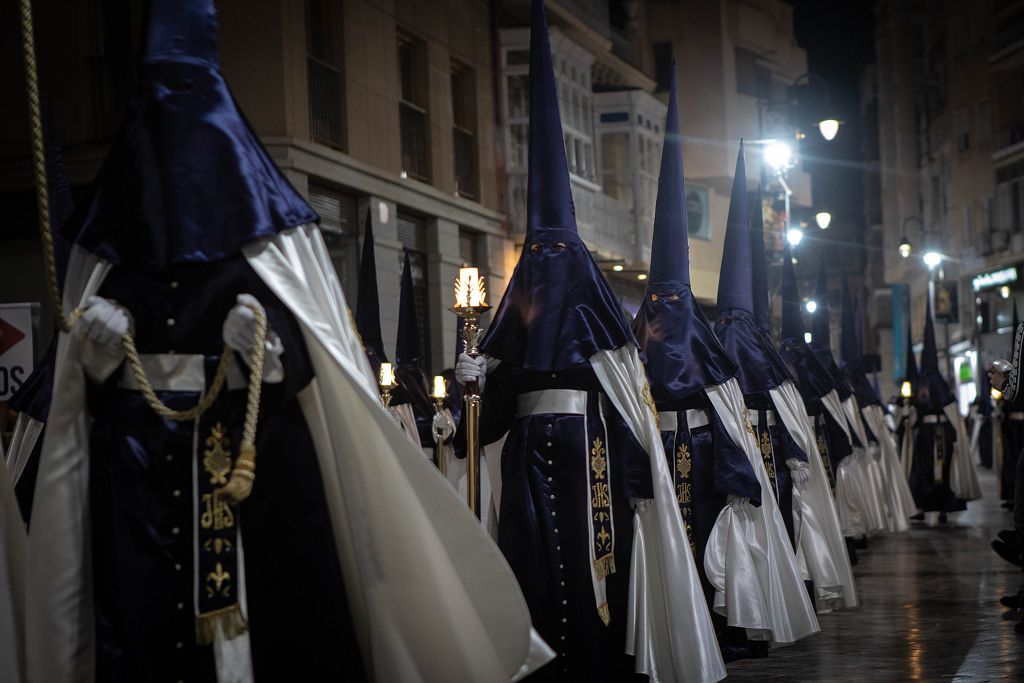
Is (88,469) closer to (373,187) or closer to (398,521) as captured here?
(398,521)

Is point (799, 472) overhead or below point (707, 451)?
below

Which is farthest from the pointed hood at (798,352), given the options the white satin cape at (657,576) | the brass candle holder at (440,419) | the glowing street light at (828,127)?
the white satin cape at (657,576)

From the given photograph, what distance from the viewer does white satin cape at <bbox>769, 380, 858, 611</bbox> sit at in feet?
37.2

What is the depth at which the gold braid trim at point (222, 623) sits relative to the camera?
194 inches

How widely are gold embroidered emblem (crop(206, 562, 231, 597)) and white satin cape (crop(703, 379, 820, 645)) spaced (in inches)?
188

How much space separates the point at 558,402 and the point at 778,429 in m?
4.65

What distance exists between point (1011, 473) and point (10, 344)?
14.6 m

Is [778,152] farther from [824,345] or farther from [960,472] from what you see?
[824,345]

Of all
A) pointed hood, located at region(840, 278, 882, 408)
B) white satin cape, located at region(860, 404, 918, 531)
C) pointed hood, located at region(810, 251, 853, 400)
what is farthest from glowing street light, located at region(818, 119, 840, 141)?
pointed hood, located at region(810, 251, 853, 400)

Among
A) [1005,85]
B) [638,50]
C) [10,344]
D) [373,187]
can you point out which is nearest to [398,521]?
[10,344]

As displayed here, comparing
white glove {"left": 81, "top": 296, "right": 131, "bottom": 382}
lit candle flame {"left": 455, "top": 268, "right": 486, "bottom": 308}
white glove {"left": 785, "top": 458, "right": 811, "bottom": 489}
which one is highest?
lit candle flame {"left": 455, "top": 268, "right": 486, "bottom": 308}

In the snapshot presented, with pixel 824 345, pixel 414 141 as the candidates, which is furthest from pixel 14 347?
pixel 414 141

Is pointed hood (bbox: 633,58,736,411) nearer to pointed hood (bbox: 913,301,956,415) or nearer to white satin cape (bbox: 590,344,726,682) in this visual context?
white satin cape (bbox: 590,344,726,682)

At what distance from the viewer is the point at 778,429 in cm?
1176
